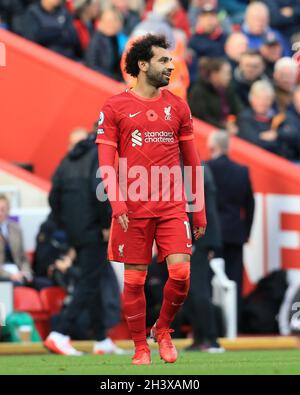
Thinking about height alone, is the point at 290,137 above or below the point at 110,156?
above

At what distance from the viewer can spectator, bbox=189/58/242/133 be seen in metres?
17.4

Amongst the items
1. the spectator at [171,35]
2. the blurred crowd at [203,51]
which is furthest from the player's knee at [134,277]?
the blurred crowd at [203,51]

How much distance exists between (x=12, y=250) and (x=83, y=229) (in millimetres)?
1766

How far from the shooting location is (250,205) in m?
15.8

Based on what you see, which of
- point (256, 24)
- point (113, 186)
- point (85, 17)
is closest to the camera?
point (113, 186)

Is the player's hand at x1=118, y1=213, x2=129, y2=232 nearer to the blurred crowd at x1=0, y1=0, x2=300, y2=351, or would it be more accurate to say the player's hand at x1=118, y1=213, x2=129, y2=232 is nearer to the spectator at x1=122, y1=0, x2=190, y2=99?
the blurred crowd at x1=0, y1=0, x2=300, y2=351

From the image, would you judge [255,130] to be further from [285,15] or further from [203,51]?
[285,15]

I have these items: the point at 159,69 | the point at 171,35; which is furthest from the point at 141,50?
the point at 171,35

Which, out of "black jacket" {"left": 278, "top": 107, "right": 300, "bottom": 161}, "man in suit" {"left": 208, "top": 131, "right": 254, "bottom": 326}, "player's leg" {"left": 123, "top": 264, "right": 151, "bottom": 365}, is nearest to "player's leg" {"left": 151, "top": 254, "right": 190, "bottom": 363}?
"player's leg" {"left": 123, "top": 264, "right": 151, "bottom": 365}

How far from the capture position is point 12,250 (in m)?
15.1

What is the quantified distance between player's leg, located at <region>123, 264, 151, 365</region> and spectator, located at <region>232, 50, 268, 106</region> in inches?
324

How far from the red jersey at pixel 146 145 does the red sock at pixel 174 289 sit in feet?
1.22

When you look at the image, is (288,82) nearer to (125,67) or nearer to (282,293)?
(282,293)

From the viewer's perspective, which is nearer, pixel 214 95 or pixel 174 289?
pixel 174 289
